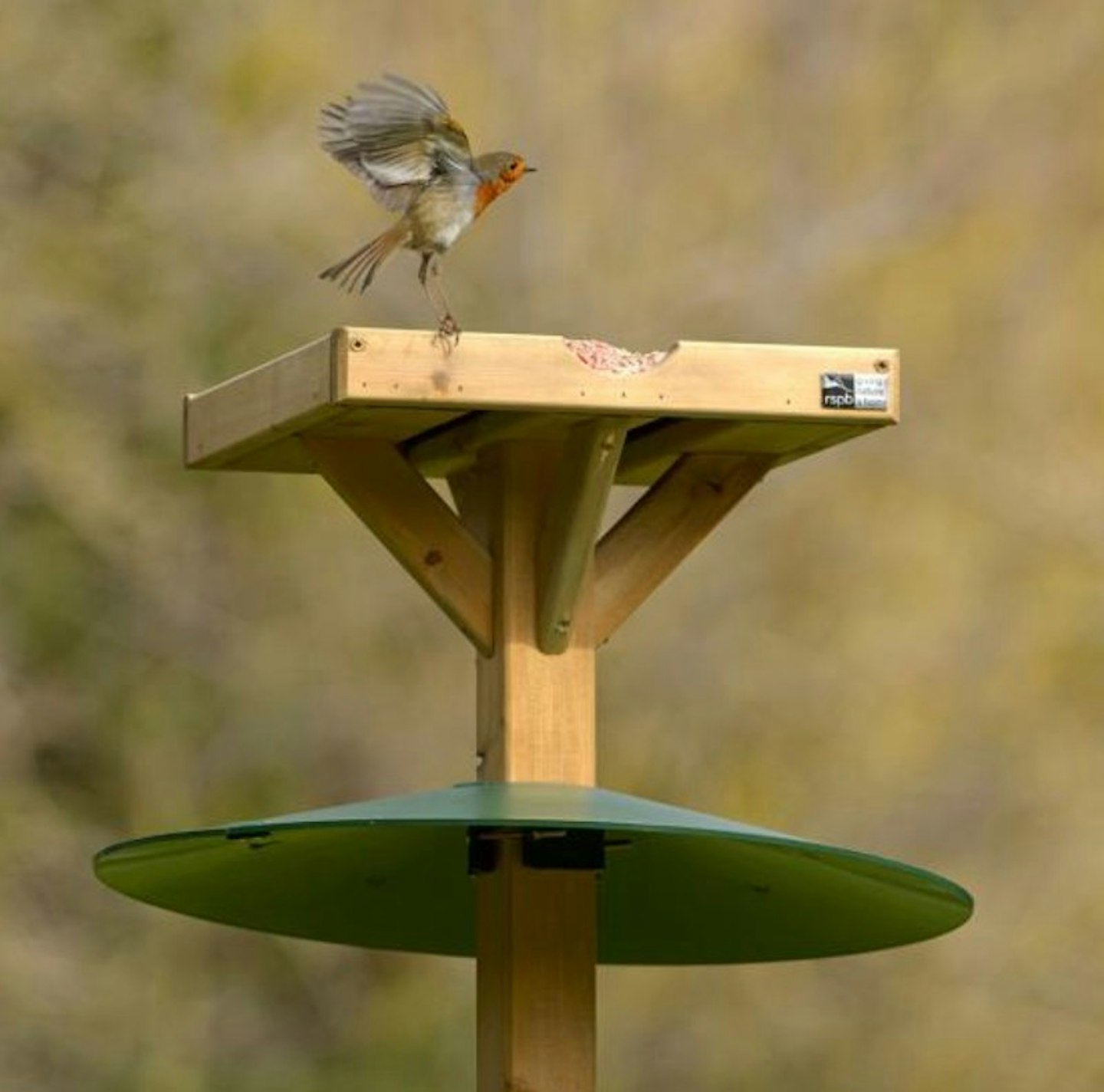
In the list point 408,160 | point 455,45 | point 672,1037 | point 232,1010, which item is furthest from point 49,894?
point 408,160

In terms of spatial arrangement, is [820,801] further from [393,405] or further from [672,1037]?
[393,405]

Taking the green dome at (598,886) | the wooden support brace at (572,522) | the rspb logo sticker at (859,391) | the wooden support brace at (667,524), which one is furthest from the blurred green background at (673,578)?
the rspb logo sticker at (859,391)

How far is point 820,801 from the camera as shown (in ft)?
22.4

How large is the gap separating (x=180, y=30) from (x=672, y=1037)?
7.24 feet

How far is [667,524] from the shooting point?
4.62 meters

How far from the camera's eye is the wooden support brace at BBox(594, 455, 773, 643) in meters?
4.59

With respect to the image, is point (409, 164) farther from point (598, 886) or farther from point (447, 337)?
point (598, 886)

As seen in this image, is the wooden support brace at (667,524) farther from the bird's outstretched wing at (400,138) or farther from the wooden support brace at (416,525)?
the bird's outstretched wing at (400,138)

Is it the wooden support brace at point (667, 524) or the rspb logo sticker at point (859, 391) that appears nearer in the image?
the rspb logo sticker at point (859, 391)

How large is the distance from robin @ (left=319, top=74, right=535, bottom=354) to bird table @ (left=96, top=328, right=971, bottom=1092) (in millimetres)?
202

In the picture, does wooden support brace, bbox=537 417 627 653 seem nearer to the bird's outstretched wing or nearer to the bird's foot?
the bird's foot

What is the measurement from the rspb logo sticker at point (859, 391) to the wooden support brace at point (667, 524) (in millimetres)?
301

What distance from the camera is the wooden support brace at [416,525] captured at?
4.48m

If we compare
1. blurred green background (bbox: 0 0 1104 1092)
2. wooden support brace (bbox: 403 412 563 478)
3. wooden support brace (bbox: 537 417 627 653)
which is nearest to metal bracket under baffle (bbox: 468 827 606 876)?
wooden support brace (bbox: 537 417 627 653)
